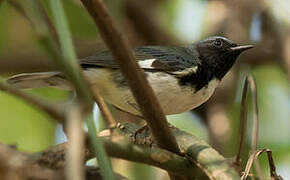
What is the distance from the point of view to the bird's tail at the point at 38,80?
3004 millimetres

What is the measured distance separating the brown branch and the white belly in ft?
5.24

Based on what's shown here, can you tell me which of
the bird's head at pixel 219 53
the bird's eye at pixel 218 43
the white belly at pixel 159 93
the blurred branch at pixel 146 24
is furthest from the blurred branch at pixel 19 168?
the blurred branch at pixel 146 24

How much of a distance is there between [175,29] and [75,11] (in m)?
1.53

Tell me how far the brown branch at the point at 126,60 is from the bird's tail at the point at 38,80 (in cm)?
141

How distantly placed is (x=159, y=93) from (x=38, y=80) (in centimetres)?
73

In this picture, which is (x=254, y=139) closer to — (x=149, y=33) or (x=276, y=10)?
(x=276, y=10)

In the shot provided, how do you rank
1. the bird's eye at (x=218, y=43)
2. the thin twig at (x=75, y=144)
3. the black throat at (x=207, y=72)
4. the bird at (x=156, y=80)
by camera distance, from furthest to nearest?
the bird's eye at (x=218, y=43)
the black throat at (x=207, y=72)
the bird at (x=156, y=80)
the thin twig at (x=75, y=144)

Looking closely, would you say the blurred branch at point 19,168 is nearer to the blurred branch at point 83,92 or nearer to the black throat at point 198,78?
the blurred branch at point 83,92

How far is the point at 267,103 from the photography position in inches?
180

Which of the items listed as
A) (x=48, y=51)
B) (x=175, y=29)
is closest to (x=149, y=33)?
(x=175, y=29)

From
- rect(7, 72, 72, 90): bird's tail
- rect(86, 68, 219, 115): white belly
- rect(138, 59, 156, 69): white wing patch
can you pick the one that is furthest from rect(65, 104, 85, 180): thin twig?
rect(138, 59, 156, 69): white wing patch

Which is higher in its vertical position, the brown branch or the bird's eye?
the bird's eye

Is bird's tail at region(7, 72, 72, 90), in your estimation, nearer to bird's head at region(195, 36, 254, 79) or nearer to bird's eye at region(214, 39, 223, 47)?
bird's head at region(195, 36, 254, 79)

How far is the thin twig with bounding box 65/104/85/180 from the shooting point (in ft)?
3.10
